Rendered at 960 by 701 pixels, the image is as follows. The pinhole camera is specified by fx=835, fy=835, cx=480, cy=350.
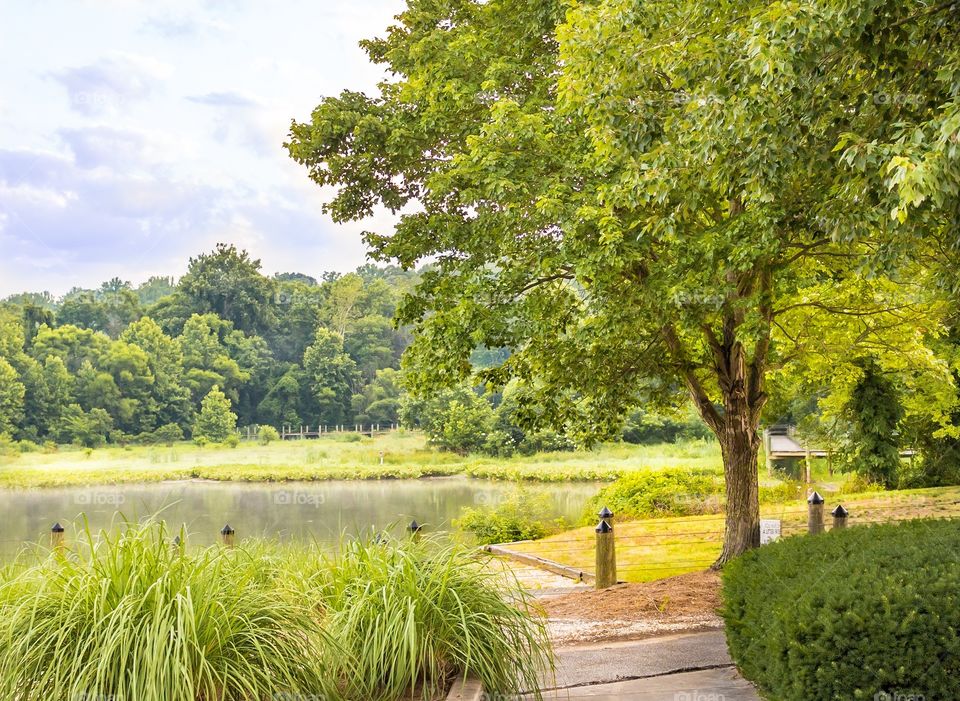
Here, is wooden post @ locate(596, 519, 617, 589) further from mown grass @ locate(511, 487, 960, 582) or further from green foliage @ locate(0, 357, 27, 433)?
green foliage @ locate(0, 357, 27, 433)

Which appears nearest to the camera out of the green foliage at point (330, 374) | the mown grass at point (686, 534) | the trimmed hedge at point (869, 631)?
the trimmed hedge at point (869, 631)

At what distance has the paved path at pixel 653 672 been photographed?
5.23m

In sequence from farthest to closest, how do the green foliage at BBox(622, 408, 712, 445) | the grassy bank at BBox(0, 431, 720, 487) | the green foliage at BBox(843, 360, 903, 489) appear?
the green foliage at BBox(622, 408, 712, 445), the grassy bank at BBox(0, 431, 720, 487), the green foliage at BBox(843, 360, 903, 489)

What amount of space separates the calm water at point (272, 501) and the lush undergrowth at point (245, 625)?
25.8m

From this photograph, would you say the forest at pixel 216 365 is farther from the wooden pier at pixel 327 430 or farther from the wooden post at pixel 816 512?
the wooden post at pixel 816 512

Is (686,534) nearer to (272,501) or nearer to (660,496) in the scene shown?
(660,496)

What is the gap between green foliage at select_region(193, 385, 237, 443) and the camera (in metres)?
49.6

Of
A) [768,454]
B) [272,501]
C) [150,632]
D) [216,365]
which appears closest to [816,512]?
[150,632]

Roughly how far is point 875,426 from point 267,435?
39.0 meters

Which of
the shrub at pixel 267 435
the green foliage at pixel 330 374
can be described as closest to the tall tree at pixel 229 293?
the green foliage at pixel 330 374

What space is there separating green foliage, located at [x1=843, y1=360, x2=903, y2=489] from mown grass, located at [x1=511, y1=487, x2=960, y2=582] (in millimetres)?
1153

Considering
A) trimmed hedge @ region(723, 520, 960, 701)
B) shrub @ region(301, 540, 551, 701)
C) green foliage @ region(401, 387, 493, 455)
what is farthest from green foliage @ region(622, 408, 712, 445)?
shrub @ region(301, 540, 551, 701)

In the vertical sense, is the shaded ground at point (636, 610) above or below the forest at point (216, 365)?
below

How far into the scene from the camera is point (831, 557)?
196 inches
